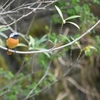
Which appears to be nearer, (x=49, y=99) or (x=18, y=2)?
(x=18, y=2)

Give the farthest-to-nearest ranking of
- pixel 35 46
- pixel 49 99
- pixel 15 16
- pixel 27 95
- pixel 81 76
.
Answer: pixel 81 76
pixel 49 99
pixel 15 16
pixel 27 95
pixel 35 46

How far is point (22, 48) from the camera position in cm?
404

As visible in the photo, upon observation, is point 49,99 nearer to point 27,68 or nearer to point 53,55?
point 27,68

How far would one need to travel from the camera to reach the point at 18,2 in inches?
95.6

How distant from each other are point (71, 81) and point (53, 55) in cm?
172

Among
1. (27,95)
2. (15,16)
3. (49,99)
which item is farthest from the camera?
(49,99)

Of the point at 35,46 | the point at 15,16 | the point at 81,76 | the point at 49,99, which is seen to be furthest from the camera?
the point at 81,76

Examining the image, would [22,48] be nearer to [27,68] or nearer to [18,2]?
[27,68]

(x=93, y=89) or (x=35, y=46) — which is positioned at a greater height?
(x=35, y=46)

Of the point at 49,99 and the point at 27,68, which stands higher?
the point at 27,68

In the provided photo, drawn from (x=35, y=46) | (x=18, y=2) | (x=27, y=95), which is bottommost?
(x=27, y=95)

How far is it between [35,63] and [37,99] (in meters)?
0.43

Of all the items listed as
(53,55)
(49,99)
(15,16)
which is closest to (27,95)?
(53,55)

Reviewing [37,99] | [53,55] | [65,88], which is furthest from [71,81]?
[53,55]
